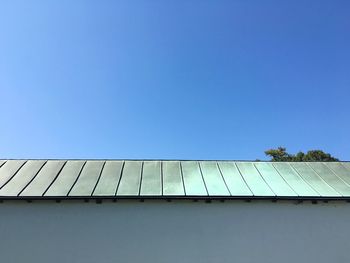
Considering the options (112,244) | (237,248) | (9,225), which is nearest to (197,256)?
(237,248)

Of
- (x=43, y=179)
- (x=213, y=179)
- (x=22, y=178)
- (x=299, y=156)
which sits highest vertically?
(x=299, y=156)

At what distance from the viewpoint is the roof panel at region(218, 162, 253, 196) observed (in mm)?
11422

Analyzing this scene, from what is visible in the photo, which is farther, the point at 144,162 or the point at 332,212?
the point at 144,162

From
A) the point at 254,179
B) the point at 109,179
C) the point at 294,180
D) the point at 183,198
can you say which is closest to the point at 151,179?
the point at 109,179

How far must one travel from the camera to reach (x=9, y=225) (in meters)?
10.7

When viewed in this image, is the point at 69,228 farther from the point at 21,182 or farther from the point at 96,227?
the point at 21,182

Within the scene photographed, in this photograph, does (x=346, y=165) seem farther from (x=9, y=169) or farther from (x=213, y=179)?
(x=9, y=169)

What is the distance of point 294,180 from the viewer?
12.4m

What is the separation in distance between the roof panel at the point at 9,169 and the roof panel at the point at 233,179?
7.34 m

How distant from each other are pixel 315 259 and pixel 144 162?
21.8 feet

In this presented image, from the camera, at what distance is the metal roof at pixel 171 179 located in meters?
11.1

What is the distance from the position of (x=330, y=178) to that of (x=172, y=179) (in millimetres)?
5576

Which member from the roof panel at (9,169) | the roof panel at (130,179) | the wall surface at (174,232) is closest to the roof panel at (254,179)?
the wall surface at (174,232)

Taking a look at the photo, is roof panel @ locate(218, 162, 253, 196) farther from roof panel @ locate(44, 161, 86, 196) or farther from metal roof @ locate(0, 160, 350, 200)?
roof panel @ locate(44, 161, 86, 196)
